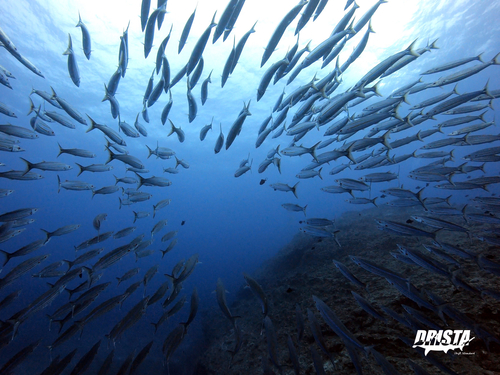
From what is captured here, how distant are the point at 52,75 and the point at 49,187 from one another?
6151cm

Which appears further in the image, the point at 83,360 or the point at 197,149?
the point at 197,149

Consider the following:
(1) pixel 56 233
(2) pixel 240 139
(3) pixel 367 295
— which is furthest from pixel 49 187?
(3) pixel 367 295

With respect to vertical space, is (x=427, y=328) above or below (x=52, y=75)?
below

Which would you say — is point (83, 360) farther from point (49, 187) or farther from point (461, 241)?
point (49, 187)

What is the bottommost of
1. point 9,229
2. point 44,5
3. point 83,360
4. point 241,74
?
point 83,360

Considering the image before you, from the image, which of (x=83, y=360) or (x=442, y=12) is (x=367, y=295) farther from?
(x=442, y=12)

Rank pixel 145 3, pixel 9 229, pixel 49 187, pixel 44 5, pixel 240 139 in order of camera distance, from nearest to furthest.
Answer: pixel 145 3 → pixel 9 229 → pixel 44 5 → pixel 240 139 → pixel 49 187

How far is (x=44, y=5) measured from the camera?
38.0ft

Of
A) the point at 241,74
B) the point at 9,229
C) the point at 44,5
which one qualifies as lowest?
the point at 9,229

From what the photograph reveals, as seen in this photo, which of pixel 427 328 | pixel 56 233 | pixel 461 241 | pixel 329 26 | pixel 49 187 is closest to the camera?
pixel 427 328

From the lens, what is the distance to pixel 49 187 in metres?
59.5

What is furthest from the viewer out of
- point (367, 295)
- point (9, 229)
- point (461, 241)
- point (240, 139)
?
point (240, 139)

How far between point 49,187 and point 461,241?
3367 inches

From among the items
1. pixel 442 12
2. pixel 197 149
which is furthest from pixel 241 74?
pixel 197 149
